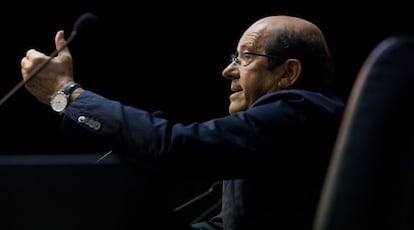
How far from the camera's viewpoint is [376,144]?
0.83m

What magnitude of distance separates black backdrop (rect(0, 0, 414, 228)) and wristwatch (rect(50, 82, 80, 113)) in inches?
53.9

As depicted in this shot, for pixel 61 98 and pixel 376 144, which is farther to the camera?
pixel 61 98

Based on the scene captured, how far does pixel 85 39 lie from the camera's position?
104 inches

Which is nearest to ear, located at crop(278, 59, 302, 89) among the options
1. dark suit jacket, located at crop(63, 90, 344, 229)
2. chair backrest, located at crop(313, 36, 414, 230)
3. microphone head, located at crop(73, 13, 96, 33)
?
dark suit jacket, located at crop(63, 90, 344, 229)

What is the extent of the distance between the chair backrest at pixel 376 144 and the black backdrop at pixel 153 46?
189 cm

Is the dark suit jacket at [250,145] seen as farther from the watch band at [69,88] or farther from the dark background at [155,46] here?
the dark background at [155,46]

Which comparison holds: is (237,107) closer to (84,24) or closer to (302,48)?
(302,48)

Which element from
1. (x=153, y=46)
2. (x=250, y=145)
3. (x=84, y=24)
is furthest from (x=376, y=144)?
(x=153, y=46)

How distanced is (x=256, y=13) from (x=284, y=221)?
59.7 inches

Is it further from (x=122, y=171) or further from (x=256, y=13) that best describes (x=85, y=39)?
(x=122, y=171)

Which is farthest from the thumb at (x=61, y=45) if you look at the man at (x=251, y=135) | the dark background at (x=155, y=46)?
the dark background at (x=155, y=46)

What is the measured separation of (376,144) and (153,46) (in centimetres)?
199

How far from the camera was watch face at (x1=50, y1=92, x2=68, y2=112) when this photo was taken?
1.29m

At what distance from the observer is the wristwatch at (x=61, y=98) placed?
129cm
